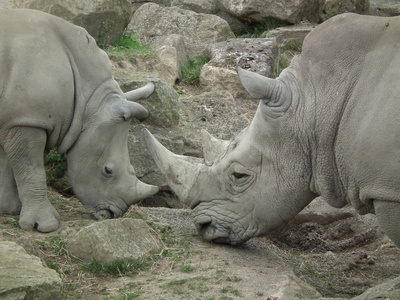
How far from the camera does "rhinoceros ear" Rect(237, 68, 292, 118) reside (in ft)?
21.2

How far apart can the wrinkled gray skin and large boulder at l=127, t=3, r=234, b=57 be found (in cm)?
764

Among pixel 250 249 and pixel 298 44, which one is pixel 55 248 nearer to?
pixel 250 249

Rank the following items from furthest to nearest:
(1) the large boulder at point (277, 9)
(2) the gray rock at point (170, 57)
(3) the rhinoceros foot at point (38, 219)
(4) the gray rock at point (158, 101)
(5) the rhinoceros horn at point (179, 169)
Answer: (1) the large boulder at point (277, 9) < (2) the gray rock at point (170, 57) < (4) the gray rock at point (158, 101) < (3) the rhinoceros foot at point (38, 219) < (5) the rhinoceros horn at point (179, 169)

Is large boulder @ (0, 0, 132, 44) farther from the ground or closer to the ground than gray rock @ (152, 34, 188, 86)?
farther from the ground

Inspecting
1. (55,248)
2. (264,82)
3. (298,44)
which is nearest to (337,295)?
(264,82)

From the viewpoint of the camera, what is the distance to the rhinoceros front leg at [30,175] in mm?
7562

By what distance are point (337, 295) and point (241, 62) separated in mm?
6717

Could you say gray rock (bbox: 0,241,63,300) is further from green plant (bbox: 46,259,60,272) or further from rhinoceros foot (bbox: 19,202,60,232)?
rhinoceros foot (bbox: 19,202,60,232)

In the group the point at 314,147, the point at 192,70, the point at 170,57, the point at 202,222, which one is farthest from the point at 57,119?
the point at 192,70

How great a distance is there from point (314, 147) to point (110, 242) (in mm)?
Result: 1797

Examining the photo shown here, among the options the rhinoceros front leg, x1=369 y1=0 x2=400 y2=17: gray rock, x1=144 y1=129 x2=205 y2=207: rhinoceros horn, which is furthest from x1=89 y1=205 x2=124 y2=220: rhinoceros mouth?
x1=369 y1=0 x2=400 y2=17: gray rock

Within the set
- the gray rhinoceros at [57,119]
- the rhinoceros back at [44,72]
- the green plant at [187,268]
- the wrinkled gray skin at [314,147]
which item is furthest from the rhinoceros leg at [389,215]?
the rhinoceros back at [44,72]

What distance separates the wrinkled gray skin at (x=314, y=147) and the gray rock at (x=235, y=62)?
5.45 m

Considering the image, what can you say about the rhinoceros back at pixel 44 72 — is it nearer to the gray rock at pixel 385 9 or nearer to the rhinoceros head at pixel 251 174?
the rhinoceros head at pixel 251 174
